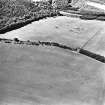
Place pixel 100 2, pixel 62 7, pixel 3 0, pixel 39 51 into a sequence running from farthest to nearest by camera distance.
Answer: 1. pixel 100 2
2. pixel 62 7
3. pixel 3 0
4. pixel 39 51

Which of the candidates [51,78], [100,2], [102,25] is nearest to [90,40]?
[102,25]

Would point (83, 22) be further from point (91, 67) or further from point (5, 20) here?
point (91, 67)

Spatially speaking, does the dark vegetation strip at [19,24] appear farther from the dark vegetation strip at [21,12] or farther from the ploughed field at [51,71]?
the ploughed field at [51,71]

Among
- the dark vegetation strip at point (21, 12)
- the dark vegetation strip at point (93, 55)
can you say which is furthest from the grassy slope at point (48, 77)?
the dark vegetation strip at point (21, 12)

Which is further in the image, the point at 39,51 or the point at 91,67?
the point at 39,51

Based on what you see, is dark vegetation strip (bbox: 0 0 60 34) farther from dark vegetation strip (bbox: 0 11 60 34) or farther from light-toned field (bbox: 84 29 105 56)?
light-toned field (bbox: 84 29 105 56)

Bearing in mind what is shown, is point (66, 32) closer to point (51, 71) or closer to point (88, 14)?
point (51, 71)

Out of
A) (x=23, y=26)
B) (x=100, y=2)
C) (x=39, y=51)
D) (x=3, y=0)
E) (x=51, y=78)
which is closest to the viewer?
(x=51, y=78)

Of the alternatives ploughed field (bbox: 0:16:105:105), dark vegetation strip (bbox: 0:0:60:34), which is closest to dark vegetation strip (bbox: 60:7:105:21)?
dark vegetation strip (bbox: 0:0:60:34)
